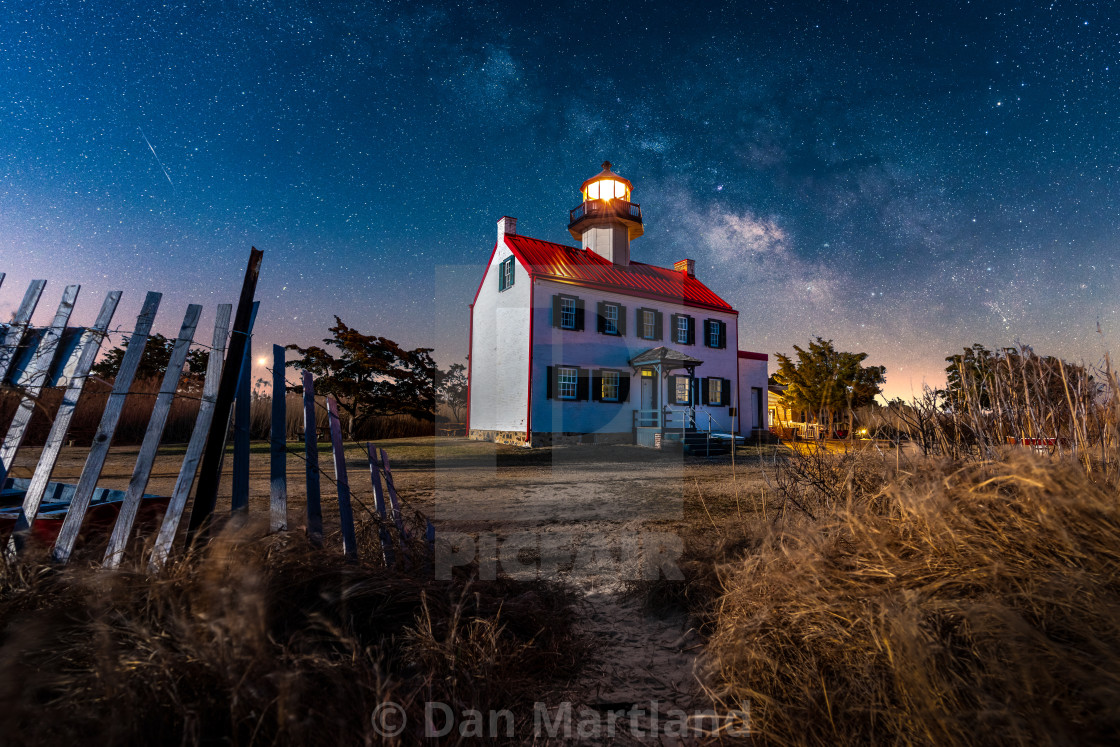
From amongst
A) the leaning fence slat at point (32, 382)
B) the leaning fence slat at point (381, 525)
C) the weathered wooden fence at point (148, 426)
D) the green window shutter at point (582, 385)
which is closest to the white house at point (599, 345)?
the green window shutter at point (582, 385)

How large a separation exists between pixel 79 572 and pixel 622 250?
21.9 meters

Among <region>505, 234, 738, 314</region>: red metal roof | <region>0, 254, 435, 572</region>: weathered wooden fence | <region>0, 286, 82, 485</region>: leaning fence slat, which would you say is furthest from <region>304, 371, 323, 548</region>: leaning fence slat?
<region>505, 234, 738, 314</region>: red metal roof

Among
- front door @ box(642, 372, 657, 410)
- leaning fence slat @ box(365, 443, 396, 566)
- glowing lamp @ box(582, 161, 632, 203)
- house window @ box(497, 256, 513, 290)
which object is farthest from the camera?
glowing lamp @ box(582, 161, 632, 203)

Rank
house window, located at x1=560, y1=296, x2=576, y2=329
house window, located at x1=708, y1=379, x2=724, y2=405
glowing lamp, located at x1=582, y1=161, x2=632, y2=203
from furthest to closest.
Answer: glowing lamp, located at x1=582, y1=161, x2=632, y2=203 → house window, located at x1=708, y1=379, x2=724, y2=405 → house window, located at x1=560, y1=296, x2=576, y2=329

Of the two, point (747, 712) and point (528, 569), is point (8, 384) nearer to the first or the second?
point (528, 569)

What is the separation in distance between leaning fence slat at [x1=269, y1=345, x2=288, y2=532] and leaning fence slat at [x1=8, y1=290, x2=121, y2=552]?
3.01 ft

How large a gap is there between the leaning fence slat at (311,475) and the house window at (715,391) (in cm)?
1985

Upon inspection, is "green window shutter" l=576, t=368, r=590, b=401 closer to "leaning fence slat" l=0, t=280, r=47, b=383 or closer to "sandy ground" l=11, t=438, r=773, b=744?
"sandy ground" l=11, t=438, r=773, b=744

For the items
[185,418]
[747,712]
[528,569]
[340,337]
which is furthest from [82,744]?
[185,418]

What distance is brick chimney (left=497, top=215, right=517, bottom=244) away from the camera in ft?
66.8

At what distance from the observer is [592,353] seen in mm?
19094

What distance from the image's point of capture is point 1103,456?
247 cm

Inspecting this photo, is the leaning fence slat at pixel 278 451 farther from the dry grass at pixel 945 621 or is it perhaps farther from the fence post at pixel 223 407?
the dry grass at pixel 945 621

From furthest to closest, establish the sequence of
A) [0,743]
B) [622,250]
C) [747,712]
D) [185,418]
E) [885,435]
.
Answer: [622,250]
[185,418]
[885,435]
[747,712]
[0,743]
